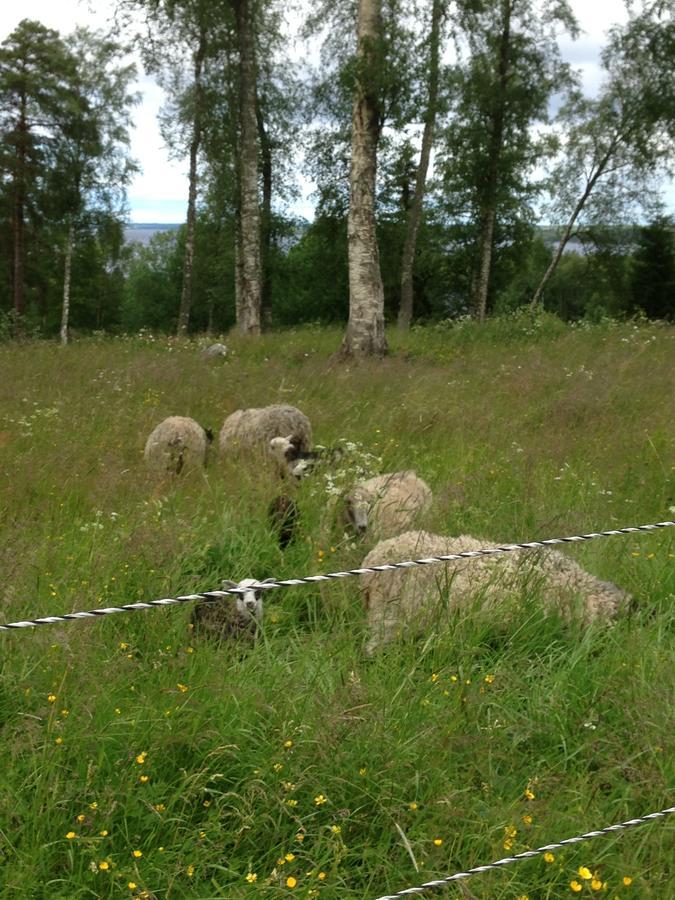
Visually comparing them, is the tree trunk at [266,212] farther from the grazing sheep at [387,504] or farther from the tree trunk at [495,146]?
the grazing sheep at [387,504]

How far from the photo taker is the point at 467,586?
4.35m

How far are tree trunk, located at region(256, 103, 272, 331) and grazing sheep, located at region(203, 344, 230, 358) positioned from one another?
18987mm

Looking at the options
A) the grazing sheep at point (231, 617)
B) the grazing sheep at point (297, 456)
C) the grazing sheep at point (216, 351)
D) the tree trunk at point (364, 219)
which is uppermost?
the tree trunk at point (364, 219)

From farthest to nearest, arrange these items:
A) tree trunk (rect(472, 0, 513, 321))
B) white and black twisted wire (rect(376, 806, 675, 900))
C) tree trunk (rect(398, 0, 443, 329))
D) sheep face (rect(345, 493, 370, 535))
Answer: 1. tree trunk (rect(472, 0, 513, 321))
2. tree trunk (rect(398, 0, 443, 329))
3. sheep face (rect(345, 493, 370, 535))
4. white and black twisted wire (rect(376, 806, 675, 900))

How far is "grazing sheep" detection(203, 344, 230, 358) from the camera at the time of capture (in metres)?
14.9

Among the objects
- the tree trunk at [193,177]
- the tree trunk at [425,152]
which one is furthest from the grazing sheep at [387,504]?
the tree trunk at [193,177]

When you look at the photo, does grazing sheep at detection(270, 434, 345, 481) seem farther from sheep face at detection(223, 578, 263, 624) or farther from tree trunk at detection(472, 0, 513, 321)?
tree trunk at detection(472, 0, 513, 321)

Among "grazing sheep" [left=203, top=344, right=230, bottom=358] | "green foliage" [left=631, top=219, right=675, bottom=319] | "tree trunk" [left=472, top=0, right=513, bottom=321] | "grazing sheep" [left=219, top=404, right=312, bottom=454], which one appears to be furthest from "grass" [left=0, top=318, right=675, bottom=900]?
"green foliage" [left=631, top=219, right=675, bottom=319]

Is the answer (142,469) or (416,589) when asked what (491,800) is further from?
(142,469)

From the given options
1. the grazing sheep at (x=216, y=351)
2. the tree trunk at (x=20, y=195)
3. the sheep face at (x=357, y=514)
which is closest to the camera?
the sheep face at (x=357, y=514)

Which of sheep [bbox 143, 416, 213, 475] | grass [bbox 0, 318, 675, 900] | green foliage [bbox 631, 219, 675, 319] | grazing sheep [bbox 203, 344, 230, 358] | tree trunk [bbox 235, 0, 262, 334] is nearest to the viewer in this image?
grass [bbox 0, 318, 675, 900]

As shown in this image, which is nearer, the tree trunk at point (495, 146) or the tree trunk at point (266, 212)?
the tree trunk at point (495, 146)

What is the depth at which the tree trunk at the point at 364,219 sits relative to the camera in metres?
14.2

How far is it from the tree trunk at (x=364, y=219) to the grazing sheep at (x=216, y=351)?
2186 millimetres
